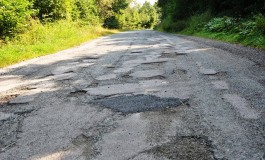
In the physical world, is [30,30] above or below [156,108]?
below

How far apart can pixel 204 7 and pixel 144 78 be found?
58.1ft

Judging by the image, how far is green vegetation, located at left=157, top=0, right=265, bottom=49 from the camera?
9.10m

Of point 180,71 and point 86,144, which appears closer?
point 86,144

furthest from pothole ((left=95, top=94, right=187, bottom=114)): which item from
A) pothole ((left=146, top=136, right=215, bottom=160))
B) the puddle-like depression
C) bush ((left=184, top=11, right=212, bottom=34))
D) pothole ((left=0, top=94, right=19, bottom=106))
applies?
bush ((left=184, top=11, right=212, bottom=34))

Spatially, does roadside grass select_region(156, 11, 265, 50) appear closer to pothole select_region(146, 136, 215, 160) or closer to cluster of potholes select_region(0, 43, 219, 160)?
cluster of potholes select_region(0, 43, 219, 160)

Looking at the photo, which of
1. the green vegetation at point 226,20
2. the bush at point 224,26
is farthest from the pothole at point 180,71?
the bush at point 224,26

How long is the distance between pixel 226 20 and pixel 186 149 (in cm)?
1247

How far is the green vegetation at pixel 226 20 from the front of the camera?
9.10 m

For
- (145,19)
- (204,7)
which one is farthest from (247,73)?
(145,19)

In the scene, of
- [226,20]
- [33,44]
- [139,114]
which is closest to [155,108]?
[139,114]

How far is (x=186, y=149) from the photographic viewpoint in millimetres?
2182

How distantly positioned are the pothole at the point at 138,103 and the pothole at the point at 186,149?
0.86m

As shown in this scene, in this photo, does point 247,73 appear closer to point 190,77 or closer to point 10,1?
point 190,77

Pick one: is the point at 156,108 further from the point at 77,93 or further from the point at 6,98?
the point at 6,98
